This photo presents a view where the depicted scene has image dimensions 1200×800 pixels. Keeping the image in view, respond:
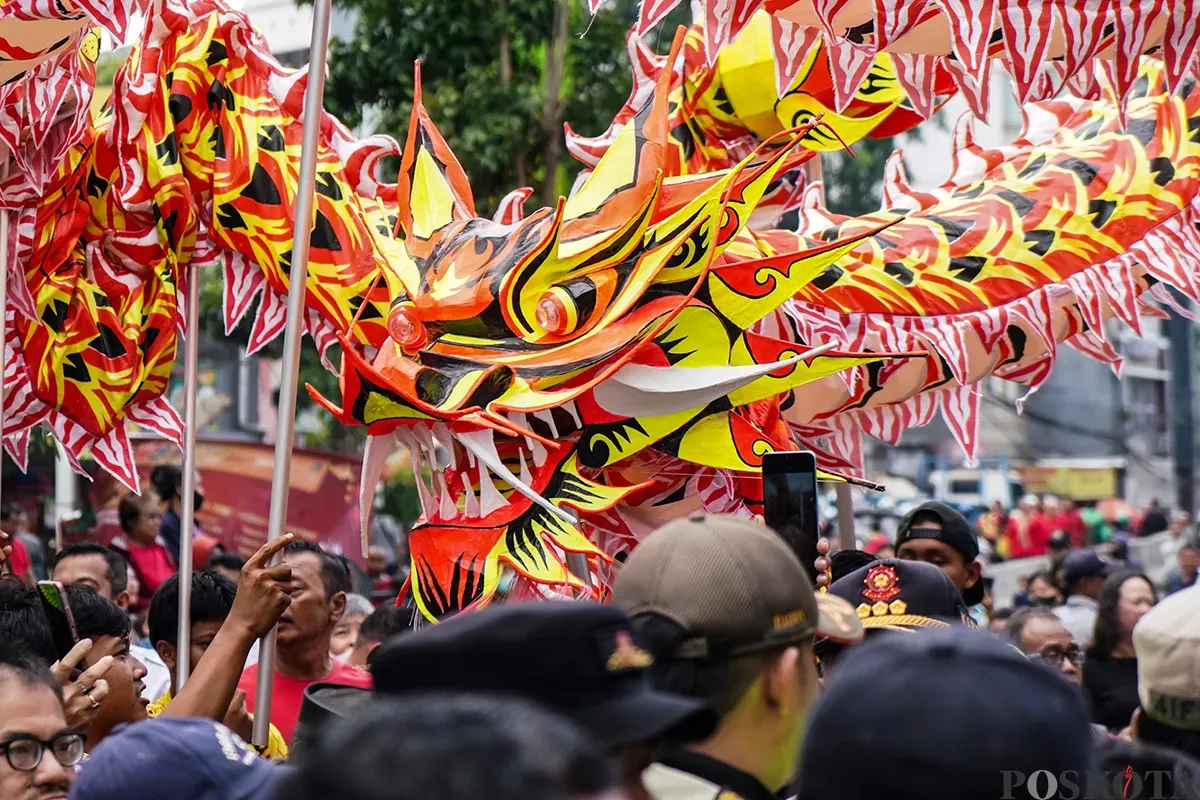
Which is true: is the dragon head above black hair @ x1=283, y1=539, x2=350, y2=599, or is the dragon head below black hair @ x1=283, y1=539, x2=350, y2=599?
above

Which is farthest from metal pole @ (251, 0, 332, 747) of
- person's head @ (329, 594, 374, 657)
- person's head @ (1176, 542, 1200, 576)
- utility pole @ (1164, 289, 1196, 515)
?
utility pole @ (1164, 289, 1196, 515)

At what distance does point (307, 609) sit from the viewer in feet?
14.0

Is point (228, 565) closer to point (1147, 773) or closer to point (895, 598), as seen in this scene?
point (895, 598)

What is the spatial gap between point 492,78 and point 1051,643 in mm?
5583

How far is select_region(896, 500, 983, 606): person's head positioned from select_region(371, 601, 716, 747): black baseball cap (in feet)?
9.05

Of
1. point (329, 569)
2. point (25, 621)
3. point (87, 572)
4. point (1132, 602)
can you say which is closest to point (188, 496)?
point (329, 569)

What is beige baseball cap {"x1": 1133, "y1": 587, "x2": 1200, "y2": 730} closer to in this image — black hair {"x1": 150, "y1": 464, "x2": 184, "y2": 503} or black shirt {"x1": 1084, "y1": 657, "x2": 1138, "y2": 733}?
black shirt {"x1": 1084, "y1": 657, "x2": 1138, "y2": 733}

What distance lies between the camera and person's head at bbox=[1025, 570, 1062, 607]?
8.20 m

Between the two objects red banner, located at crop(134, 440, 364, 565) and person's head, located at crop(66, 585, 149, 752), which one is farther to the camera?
red banner, located at crop(134, 440, 364, 565)

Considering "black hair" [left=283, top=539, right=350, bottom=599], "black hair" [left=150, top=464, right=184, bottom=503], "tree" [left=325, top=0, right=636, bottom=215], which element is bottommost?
"black hair" [left=283, top=539, right=350, bottom=599]

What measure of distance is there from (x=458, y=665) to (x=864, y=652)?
0.41 metres

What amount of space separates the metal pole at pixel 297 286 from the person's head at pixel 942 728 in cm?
222

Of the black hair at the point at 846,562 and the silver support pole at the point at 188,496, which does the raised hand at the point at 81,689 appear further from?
the black hair at the point at 846,562

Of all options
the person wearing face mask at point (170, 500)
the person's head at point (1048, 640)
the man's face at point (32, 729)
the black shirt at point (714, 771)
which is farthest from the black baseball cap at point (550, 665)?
the person wearing face mask at point (170, 500)
